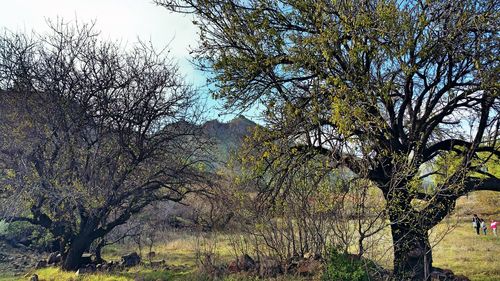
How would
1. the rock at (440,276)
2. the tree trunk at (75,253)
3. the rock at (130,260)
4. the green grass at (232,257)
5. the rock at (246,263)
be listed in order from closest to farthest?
the green grass at (232,257), the rock at (440,276), the rock at (246,263), the tree trunk at (75,253), the rock at (130,260)

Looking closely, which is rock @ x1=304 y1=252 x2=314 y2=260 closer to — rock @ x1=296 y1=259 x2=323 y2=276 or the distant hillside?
rock @ x1=296 y1=259 x2=323 y2=276

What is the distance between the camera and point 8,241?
20359 mm

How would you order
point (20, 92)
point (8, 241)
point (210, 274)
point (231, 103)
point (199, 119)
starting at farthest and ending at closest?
point (8, 241)
point (199, 119)
point (20, 92)
point (210, 274)
point (231, 103)

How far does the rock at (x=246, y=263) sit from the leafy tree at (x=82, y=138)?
392cm

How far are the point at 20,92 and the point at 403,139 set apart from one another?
11823mm

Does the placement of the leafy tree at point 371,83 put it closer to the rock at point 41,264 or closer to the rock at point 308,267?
the rock at point 308,267

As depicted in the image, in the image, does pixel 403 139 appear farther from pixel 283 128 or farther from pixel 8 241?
pixel 8 241

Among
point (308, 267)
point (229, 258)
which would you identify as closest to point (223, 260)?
point (229, 258)

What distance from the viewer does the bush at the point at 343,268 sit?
810cm

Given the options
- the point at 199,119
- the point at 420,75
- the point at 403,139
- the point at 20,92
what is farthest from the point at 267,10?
the point at 20,92

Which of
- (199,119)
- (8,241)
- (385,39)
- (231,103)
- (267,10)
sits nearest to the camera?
(385,39)

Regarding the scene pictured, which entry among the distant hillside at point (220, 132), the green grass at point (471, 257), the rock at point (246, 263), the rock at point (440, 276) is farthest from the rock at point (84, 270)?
the green grass at point (471, 257)

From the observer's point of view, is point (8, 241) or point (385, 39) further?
point (8, 241)

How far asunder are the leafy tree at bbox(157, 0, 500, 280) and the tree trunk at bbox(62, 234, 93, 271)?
326 inches
